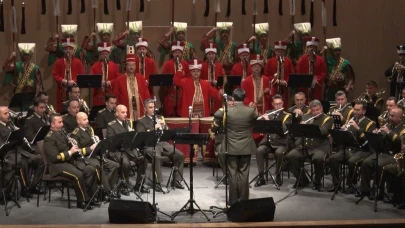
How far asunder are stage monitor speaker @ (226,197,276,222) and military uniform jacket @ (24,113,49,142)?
13.8ft

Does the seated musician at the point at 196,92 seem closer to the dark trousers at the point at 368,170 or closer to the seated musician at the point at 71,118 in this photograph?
the seated musician at the point at 71,118

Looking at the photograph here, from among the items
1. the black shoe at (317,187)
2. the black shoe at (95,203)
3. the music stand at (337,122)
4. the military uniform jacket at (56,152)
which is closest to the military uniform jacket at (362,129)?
the music stand at (337,122)

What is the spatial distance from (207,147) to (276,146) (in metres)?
1.68

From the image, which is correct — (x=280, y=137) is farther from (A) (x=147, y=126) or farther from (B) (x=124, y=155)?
(B) (x=124, y=155)

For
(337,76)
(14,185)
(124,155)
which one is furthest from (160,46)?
(14,185)

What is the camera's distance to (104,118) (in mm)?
13203

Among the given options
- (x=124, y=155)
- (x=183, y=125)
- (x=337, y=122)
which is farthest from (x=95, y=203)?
(x=337, y=122)

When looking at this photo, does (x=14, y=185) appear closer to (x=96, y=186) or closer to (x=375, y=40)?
(x=96, y=186)

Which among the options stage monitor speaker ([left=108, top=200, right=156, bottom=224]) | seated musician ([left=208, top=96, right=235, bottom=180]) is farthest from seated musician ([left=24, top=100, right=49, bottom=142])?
stage monitor speaker ([left=108, top=200, right=156, bottom=224])

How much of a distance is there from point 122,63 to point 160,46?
91 centimetres

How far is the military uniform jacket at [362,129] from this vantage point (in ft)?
38.8

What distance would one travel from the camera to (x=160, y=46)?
16.6 m

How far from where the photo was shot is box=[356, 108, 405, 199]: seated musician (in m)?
11.4

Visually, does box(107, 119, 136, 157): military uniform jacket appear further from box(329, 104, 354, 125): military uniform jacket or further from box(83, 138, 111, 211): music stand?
box(329, 104, 354, 125): military uniform jacket
